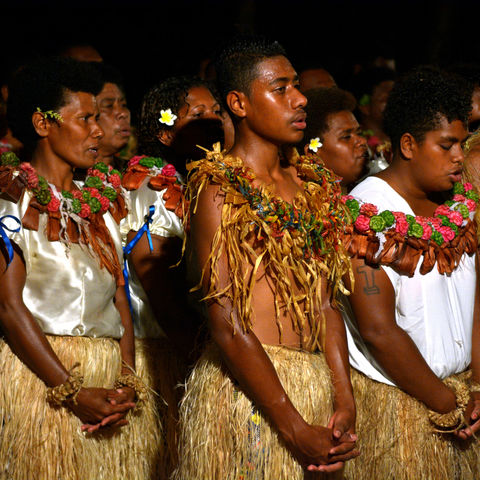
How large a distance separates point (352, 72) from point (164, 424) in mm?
4002

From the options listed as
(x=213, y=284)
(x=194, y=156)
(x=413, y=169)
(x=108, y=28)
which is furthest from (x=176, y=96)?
(x=108, y=28)

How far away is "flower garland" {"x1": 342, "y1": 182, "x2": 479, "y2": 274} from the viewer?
2941 mm

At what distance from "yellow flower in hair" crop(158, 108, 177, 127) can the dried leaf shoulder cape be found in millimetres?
887

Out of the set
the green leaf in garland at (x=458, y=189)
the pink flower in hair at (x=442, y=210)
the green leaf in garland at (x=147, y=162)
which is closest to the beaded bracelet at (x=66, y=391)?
the green leaf in garland at (x=147, y=162)

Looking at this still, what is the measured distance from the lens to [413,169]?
124 inches

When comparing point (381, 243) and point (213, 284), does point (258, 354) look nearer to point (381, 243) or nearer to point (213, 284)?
point (213, 284)

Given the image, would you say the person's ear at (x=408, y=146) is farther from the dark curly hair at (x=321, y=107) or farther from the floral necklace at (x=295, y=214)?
the dark curly hair at (x=321, y=107)

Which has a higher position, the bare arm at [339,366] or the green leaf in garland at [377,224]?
the green leaf in garland at [377,224]

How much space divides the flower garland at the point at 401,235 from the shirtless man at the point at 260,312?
24 centimetres

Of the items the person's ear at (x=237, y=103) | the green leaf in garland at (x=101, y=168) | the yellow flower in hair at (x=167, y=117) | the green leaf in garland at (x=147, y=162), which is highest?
the person's ear at (x=237, y=103)

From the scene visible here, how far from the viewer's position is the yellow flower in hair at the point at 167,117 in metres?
3.48

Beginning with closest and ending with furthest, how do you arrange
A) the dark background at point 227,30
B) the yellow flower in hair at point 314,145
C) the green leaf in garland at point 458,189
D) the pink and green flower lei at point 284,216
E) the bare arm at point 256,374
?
the bare arm at point 256,374, the pink and green flower lei at point 284,216, the green leaf in garland at point 458,189, the yellow flower in hair at point 314,145, the dark background at point 227,30

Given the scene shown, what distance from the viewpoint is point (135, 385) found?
9.78ft

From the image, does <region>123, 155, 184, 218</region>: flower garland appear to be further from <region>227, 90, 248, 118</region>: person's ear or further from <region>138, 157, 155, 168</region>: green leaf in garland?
<region>227, 90, 248, 118</region>: person's ear
